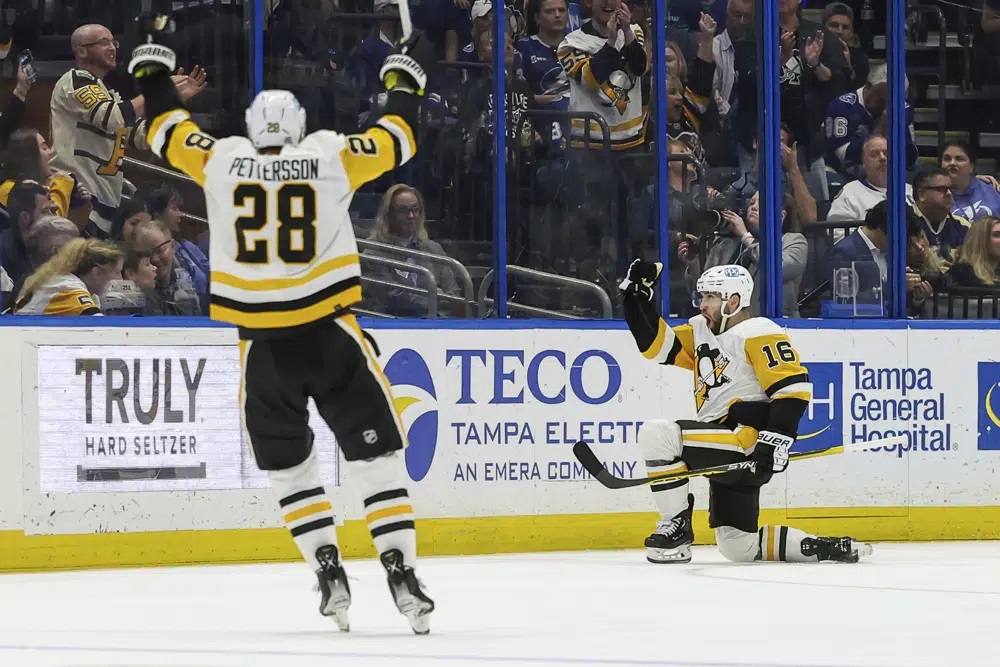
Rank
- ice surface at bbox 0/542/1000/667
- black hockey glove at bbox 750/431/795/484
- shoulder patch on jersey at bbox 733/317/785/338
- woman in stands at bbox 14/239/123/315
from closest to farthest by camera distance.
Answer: ice surface at bbox 0/542/1000/667 < black hockey glove at bbox 750/431/795/484 < shoulder patch on jersey at bbox 733/317/785/338 < woman in stands at bbox 14/239/123/315

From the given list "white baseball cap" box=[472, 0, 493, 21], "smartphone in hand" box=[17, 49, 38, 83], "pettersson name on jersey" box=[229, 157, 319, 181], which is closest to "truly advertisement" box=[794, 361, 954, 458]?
"white baseball cap" box=[472, 0, 493, 21]

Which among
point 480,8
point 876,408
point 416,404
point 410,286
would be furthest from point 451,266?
point 876,408

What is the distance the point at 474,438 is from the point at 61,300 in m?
1.90

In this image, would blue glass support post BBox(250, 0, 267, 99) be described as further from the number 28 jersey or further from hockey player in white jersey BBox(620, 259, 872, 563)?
the number 28 jersey

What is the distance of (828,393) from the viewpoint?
871 cm

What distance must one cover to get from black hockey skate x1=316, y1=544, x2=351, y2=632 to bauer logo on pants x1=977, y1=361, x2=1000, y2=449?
472 cm

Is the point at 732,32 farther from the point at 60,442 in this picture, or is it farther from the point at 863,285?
the point at 60,442

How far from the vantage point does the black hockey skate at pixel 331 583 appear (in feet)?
16.7

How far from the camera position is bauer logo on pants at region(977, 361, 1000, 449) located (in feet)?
29.3

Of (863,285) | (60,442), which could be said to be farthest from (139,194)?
(863,285)

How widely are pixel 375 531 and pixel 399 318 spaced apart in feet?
10.4

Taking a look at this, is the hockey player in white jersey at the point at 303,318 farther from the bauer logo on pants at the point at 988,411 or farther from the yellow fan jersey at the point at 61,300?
the bauer logo on pants at the point at 988,411

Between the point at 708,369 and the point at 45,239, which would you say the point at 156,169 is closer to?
the point at 45,239

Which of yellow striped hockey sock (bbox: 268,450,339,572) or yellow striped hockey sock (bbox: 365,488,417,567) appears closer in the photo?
yellow striped hockey sock (bbox: 365,488,417,567)
